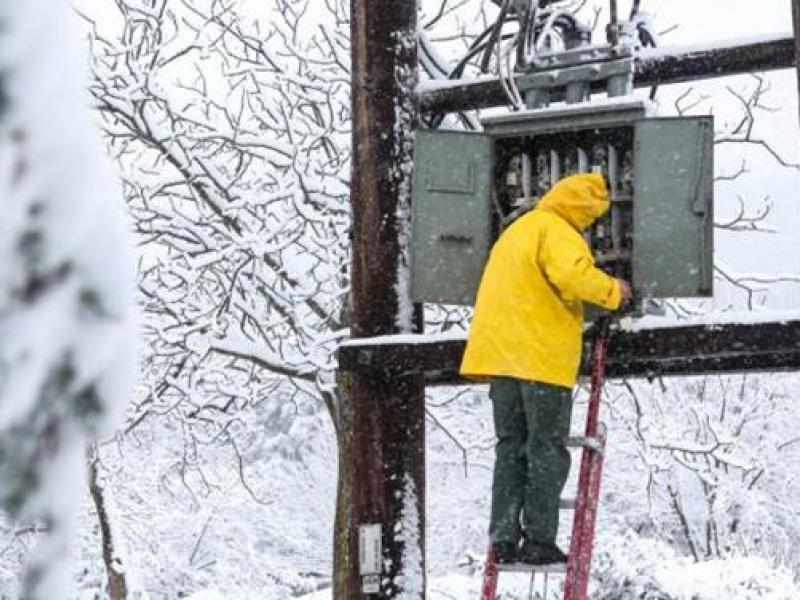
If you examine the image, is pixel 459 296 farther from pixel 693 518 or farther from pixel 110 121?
pixel 693 518

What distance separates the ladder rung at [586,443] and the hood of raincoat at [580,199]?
0.76 m

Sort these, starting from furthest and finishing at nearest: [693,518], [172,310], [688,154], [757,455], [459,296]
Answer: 1. [693,518]
2. [757,455]
3. [172,310]
4. [459,296]
5. [688,154]

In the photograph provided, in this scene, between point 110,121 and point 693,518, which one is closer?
point 110,121

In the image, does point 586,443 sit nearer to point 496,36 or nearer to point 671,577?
point 496,36

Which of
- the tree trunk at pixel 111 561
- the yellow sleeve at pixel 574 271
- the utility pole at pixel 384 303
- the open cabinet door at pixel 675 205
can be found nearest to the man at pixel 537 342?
the yellow sleeve at pixel 574 271

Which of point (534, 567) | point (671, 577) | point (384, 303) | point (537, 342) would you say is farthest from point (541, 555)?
point (671, 577)

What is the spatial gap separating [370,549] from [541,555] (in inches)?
32.2

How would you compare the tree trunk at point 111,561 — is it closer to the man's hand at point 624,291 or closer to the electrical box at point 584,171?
the electrical box at point 584,171

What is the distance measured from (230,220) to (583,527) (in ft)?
25.4

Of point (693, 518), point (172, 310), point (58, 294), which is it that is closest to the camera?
point (58, 294)

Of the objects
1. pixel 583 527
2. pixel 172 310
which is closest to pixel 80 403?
pixel 583 527

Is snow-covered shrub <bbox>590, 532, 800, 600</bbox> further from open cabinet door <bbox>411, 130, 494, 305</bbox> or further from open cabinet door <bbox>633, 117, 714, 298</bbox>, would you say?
open cabinet door <bbox>633, 117, 714, 298</bbox>

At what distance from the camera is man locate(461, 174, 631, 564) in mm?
4531

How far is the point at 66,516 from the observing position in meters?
0.34
